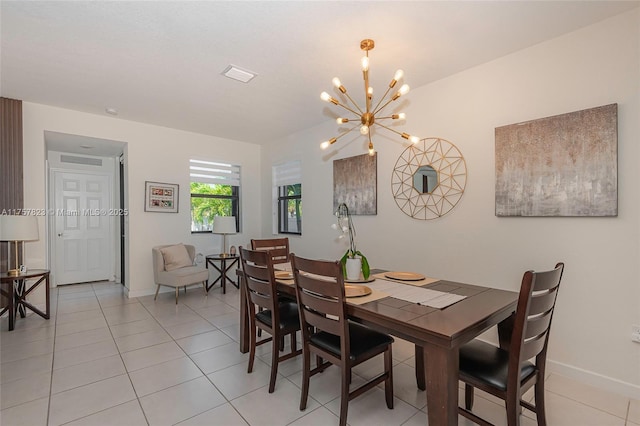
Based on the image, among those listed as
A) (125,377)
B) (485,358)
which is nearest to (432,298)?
(485,358)

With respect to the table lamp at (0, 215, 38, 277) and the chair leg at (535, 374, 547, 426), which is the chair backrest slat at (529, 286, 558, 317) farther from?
the table lamp at (0, 215, 38, 277)

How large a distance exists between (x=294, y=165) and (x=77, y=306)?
3.73m

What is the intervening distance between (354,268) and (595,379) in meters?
1.96

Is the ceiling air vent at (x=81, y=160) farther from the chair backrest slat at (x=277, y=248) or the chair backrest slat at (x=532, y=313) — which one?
the chair backrest slat at (x=532, y=313)

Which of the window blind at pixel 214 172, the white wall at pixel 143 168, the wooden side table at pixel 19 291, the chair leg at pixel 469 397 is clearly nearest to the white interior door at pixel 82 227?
the white wall at pixel 143 168

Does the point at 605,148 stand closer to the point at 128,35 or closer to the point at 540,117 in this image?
the point at 540,117

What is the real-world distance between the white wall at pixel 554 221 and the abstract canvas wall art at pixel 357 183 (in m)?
0.21

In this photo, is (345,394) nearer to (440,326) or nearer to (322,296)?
(322,296)

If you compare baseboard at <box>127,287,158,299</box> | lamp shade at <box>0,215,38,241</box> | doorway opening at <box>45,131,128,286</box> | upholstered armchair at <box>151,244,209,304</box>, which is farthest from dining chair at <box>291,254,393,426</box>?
doorway opening at <box>45,131,128,286</box>

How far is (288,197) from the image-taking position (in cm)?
552

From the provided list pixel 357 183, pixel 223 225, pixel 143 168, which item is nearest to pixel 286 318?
pixel 357 183

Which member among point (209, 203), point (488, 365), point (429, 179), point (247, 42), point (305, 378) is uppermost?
point (247, 42)

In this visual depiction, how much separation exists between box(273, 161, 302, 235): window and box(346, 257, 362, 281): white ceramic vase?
9.72 feet

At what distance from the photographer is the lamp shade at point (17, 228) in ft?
10.6
